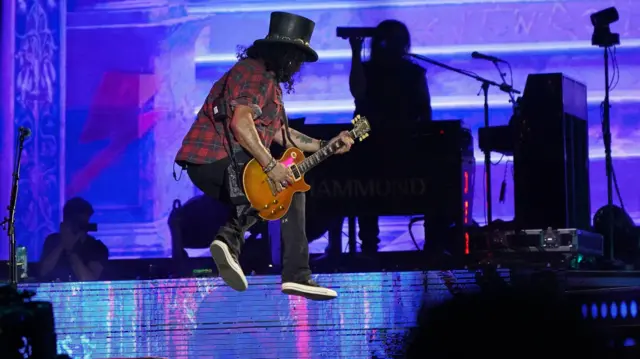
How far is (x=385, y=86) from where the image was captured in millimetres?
8977

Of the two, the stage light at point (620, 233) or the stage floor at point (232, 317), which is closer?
the stage floor at point (232, 317)

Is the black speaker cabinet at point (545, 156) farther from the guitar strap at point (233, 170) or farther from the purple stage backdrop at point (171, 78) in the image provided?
the guitar strap at point (233, 170)

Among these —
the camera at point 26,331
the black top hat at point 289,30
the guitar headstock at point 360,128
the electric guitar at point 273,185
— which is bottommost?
the camera at point 26,331

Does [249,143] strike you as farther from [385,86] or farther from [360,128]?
[385,86]

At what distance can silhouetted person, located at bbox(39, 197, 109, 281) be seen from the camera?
305 inches

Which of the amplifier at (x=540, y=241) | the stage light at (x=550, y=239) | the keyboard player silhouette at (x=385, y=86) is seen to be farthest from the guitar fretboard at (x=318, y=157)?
the keyboard player silhouette at (x=385, y=86)

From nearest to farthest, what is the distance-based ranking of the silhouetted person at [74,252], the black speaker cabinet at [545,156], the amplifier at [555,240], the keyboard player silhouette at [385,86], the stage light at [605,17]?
the amplifier at [555,240], the black speaker cabinet at [545,156], the silhouetted person at [74,252], the stage light at [605,17], the keyboard player silhouette at [385,86]

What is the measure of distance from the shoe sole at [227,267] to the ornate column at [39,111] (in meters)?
5.09

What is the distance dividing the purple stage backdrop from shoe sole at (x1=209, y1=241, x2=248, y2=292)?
4870mm

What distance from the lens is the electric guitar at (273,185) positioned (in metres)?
5.23

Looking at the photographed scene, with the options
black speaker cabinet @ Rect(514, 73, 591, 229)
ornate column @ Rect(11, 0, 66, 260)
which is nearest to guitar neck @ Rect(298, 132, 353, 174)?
black speaker cabinet @ Rect(514, 73, 591, 229)

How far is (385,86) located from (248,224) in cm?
387

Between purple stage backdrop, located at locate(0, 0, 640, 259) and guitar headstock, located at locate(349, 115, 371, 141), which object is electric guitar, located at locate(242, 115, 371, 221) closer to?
guitar headstock, located at locate(349, 115, 371, 141)

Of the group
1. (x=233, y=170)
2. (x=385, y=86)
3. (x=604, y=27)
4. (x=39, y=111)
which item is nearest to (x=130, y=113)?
(x=39, y=111)
